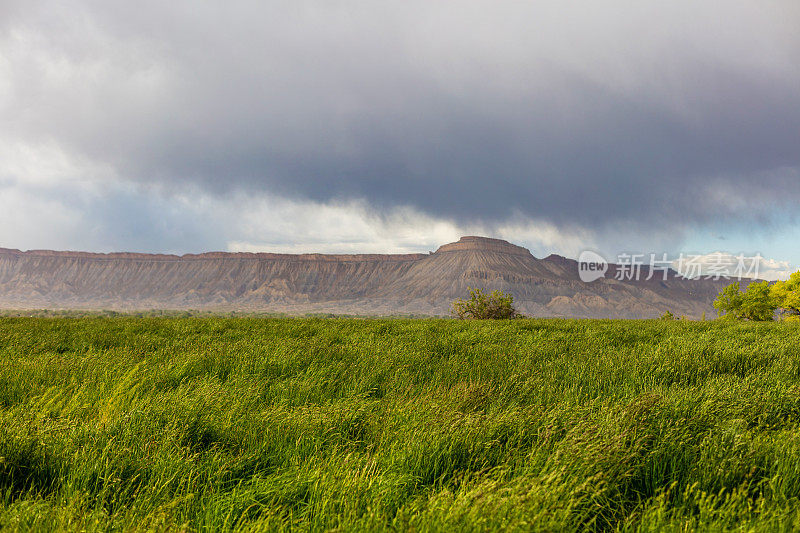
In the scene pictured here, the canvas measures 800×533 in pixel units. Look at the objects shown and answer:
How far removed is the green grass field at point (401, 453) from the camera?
6.40 feet

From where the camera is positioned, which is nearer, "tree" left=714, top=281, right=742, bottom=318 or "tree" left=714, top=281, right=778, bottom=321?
"tree" left=714, top=281, right=778, bottom=321

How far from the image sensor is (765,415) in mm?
3244

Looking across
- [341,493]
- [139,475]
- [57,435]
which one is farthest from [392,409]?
[57,435]

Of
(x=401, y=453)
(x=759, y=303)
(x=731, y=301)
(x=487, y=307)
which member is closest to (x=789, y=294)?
(x=759, y=303)

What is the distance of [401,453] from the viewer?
2.54 m

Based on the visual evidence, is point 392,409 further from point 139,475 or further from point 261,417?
point 139,475

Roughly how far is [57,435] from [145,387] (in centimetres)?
183

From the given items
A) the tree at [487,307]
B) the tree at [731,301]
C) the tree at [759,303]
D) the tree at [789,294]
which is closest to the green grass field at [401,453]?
the tree at [487,307]

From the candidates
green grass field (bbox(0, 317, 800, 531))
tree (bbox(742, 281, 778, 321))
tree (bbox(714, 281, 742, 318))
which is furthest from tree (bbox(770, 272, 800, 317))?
green grass field (bbox(0, 317, 800, 531))

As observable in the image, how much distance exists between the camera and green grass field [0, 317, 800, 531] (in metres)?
1.95

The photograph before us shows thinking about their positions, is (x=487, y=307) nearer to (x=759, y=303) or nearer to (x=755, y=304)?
(x=755, y=304)

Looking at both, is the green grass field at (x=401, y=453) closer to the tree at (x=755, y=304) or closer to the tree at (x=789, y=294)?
the tree at (x=789, y=294)

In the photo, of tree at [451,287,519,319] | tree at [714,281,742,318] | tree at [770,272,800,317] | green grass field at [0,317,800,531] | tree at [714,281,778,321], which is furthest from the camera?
tree at [714,281,742,318]

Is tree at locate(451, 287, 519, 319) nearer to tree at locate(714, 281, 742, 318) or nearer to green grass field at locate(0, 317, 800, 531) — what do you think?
tree at locate(714, 281, 742, 318)
